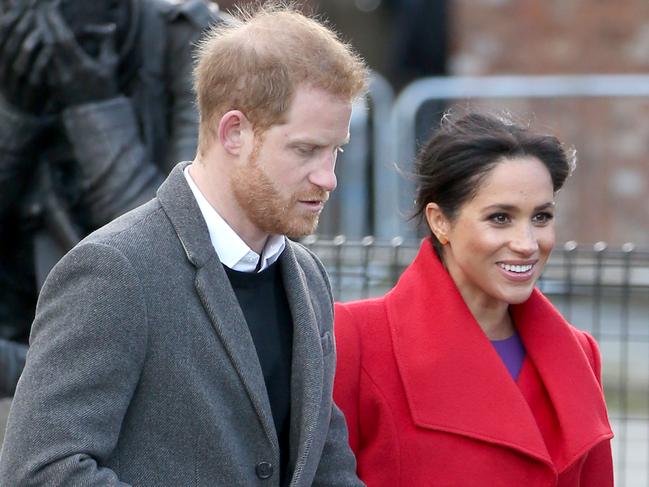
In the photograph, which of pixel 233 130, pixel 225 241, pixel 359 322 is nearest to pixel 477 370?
pixel 359 322

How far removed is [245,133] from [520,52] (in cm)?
839

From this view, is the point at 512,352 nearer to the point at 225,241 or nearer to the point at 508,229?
the point at 508,229

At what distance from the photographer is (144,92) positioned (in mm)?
4473

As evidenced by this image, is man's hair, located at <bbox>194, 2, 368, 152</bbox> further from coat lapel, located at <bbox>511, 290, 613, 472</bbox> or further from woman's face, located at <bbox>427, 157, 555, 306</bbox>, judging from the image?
coat lapel, located at <bbox>511, 290, 613, 472</bbox>

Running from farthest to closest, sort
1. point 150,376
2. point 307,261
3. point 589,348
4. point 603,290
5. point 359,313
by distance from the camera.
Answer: point 603,290, point 589,348, point 359,313, point 307,261, point 150,376

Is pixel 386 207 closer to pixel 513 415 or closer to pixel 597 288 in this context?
pixel 597 288

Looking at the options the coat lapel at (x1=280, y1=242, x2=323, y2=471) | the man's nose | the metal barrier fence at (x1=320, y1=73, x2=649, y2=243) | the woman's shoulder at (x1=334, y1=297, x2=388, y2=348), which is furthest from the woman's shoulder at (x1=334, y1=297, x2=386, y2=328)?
the metal barrier fence at (x1=320, y1=73, x2=649, y2=243)

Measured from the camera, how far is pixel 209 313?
2.47 metres

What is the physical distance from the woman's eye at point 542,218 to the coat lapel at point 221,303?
95 centimetres

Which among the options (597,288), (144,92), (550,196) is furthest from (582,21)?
(550,196)

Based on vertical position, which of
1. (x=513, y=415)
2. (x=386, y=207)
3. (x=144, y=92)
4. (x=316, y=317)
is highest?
(x=144, y=92)

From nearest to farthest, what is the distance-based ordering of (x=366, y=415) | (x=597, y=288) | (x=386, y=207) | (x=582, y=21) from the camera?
(x=366, y=415), (x=597, y=288), (x=386, y=207), (x=582, y=21)

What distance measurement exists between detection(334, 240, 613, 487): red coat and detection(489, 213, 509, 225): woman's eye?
0.19 m

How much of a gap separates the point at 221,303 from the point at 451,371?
2.86 ft
